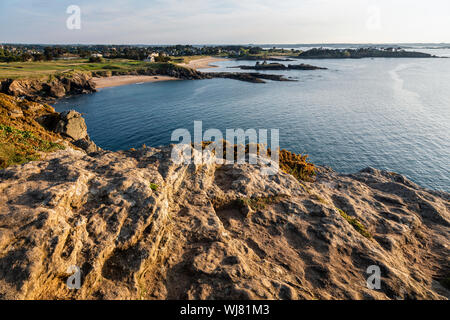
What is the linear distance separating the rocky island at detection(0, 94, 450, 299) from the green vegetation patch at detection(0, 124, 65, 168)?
3.4 inches

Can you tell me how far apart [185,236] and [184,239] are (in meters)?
0.13

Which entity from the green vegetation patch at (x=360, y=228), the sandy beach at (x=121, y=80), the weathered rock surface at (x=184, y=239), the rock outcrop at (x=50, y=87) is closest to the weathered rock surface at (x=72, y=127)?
the weathered rock surface at (x=184, y=239)

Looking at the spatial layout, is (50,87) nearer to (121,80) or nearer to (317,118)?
(121,80)

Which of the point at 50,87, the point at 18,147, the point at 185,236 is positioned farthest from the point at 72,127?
the point at 50,87

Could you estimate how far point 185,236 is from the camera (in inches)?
329

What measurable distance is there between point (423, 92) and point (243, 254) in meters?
94.2

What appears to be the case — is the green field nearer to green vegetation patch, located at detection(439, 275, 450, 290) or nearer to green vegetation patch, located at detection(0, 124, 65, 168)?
green vegetation patch, located at detection(0, 124, 65, 168)

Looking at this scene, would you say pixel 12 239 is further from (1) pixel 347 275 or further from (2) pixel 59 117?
(2) pixel 59 117

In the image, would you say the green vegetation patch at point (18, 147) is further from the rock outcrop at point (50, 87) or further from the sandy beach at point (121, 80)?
the sandy beach at point (121, 80)

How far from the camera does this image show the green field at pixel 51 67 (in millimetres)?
66812

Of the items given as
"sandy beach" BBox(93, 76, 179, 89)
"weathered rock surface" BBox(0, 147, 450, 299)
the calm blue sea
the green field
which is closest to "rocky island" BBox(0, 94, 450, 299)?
"weathered rock surface" BBox(0, 147, 450, 299)

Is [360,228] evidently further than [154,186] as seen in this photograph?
Yes

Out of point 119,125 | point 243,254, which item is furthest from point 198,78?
point 243,254
